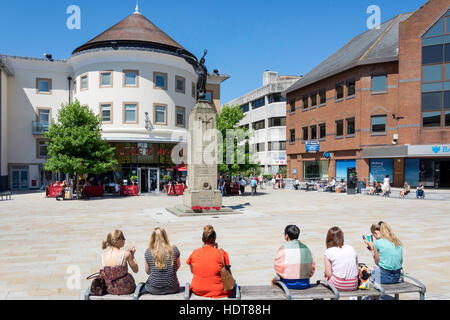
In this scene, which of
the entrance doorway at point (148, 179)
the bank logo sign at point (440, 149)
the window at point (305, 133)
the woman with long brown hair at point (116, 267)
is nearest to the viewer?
the woman with long brown hair at point (116, 267)

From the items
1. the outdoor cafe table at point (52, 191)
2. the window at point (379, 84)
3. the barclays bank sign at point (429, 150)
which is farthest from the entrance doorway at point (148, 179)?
the barclays bank sign at point (429, 150)

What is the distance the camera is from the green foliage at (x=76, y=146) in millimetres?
24172

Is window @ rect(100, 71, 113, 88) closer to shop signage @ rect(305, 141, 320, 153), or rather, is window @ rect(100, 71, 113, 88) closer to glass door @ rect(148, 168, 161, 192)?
glass door @ rect(148, 168, 161, 192)

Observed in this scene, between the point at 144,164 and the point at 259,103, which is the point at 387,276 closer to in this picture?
the point at 144,164

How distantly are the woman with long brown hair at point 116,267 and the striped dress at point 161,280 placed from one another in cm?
31

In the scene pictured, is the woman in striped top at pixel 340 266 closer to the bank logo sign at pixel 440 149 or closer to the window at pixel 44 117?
the bank logo sign at pixel 440 149


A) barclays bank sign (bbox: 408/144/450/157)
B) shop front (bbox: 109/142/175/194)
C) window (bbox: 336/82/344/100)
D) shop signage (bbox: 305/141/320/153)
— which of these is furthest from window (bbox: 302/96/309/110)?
shop front (bbox: 109/142/175/194)

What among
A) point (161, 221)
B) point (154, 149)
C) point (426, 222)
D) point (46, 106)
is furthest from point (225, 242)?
point (46, 106)

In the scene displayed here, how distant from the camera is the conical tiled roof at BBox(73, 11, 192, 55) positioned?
3172 cm

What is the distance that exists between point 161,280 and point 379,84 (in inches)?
1230

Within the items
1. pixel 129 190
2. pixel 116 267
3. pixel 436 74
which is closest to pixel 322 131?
pixel 436 74

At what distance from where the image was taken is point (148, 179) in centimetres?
3247

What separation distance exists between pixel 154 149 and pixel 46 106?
43.5 feet
